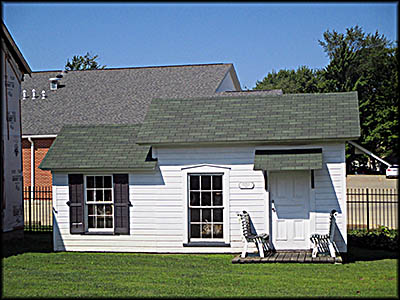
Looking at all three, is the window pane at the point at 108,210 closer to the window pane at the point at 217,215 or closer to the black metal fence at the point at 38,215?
the window pane at the point at 217,215

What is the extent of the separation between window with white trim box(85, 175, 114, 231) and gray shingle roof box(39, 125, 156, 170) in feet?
1.51

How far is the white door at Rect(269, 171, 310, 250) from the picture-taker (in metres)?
12.4

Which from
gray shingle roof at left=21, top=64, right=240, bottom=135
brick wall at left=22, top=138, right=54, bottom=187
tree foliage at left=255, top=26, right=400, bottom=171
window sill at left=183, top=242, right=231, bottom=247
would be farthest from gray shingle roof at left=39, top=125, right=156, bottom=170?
tree foliage at left=255, top=26, right=400, bottom=171

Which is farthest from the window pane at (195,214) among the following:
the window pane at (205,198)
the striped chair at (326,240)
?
the striped chair at (326,240)

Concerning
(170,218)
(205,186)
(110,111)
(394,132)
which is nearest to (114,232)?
(170,218)

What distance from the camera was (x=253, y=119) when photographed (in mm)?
13227

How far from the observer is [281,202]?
1256 centimetres

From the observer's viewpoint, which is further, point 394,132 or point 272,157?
point 394,132

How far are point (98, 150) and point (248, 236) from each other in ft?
14.3

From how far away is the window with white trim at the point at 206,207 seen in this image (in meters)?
13.0

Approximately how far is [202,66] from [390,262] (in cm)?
2143

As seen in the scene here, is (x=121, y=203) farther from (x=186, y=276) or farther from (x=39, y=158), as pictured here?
(x=39, y=158)

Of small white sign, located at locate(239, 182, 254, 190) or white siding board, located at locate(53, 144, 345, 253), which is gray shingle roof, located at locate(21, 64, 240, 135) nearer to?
white siding board, located at locate(53, 144, 345, 253)

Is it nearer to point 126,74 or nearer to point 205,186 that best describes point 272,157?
point 205,186
